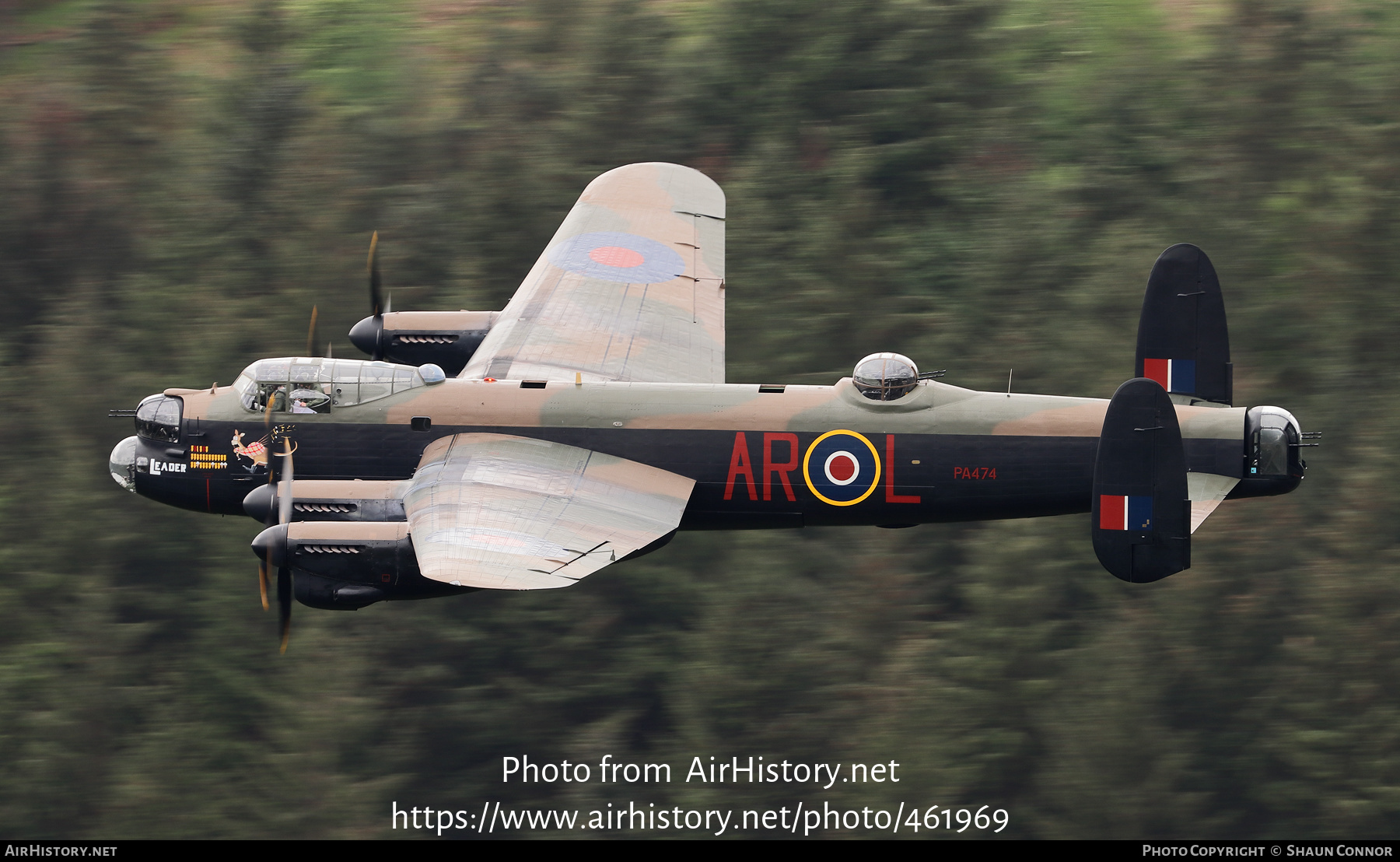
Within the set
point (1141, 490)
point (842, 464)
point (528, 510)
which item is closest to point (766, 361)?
point (842, 464)

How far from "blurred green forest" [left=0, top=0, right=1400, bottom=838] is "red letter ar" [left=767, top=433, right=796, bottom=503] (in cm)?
402

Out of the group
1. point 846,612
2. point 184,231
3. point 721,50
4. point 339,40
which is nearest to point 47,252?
point 184,231

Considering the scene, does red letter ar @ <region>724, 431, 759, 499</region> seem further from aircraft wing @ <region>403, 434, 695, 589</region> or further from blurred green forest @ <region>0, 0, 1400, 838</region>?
blurred green forest @ <region>0, 0, 1400, 838</region>

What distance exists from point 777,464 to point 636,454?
199cm

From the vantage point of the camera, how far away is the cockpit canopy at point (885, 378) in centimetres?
2202

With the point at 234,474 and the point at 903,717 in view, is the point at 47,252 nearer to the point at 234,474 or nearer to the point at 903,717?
the point at 234,474

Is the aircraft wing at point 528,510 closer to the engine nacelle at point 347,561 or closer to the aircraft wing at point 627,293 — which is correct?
the engine nacelle at point 347,561

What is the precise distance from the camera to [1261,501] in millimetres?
26188

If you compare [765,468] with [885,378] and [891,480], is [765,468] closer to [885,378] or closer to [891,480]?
[891,480]

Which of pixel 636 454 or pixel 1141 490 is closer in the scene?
pixel 1141 490

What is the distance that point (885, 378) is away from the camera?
2200 centimetres

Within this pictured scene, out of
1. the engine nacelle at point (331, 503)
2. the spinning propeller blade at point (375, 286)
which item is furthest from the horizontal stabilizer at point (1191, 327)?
the spinning propeller blade at point (375, 286)

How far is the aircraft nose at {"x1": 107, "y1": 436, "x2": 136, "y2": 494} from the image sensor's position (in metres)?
23.0

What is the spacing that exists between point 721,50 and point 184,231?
11.8 m
